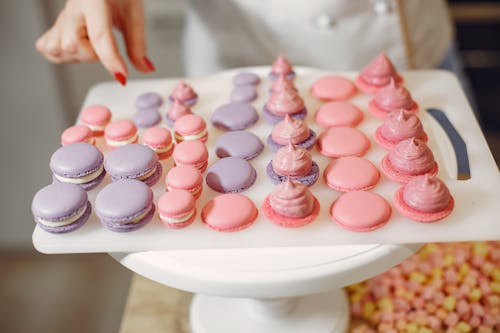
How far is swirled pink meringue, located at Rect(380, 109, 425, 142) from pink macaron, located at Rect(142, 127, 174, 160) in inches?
8.3

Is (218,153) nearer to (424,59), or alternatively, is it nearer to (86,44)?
(86,44)

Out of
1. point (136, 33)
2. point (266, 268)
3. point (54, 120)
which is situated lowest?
point (54, 120)

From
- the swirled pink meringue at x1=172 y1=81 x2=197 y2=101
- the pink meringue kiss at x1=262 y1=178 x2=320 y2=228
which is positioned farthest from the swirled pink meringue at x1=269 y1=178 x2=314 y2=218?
the swirled pink meringue at x1=172 y1=81 x2=197 y2=101

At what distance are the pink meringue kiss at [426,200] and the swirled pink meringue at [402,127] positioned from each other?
72mm

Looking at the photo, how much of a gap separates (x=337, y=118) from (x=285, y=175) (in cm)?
11

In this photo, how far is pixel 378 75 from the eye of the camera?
685 mm

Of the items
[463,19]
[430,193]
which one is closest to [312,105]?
[430,193]

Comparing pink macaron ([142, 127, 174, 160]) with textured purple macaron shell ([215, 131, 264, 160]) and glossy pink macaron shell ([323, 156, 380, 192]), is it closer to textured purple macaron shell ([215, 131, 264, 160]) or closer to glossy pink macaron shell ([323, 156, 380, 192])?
textured purple macaron shell ([215, 131, 264, 160])

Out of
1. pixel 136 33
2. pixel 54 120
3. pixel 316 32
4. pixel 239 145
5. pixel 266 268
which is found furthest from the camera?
pixel 54 120

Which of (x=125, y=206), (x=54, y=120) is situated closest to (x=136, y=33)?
(x=125, y=206)

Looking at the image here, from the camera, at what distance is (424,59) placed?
2.98ft

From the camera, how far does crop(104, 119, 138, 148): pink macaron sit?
62 cm

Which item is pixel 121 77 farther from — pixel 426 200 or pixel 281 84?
pixel 426 200

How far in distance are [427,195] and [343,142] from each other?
0.11m
